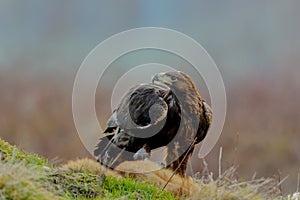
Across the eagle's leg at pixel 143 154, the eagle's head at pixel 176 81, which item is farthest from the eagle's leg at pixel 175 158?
the eagle's head at pixel 176 81

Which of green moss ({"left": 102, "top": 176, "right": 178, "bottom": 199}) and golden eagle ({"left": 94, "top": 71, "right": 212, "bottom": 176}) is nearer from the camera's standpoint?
green moss ({"left": 102, "top": 176, "right": 178, "bottom": 199})

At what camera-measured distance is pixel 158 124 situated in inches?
177

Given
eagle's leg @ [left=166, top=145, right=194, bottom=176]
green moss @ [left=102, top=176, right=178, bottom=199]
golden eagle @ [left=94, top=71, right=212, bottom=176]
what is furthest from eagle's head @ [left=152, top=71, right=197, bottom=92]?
green moss @ [left=102, top=176, right=178, bottom=199]

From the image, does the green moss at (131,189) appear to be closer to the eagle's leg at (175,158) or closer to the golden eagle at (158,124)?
the golden eagle at (158,124)

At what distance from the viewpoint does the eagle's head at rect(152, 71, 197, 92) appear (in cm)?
475

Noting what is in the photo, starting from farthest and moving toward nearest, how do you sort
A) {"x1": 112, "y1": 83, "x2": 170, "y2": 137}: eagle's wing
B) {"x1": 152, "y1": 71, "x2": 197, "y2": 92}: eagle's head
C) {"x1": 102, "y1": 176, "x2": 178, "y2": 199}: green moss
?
1. {"x1": 152, "y1": 71, "x2": 197, "y2": 92}: eagle's head
2. {"x1": 112, "y1": 83, "x2": 170, "y2": 137}: eagle's wing
3. {"x1": 102, "y1": 176, "x2": 178, "y2": 199}: green moss

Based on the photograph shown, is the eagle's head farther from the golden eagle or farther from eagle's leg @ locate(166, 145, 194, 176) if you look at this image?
eagle's leg @ locate(166, 145, 194, 176)

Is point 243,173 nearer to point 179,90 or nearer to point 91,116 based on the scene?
point 91,116

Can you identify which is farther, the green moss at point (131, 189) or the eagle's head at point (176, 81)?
the eagle's head at point (176, 81)

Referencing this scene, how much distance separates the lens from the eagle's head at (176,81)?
187 inches

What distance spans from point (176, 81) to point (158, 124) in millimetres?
476

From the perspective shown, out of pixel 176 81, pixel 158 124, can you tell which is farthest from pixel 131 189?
pixel 176 81

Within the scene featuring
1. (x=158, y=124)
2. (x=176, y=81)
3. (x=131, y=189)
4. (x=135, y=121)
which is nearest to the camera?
(x=131, y=189)

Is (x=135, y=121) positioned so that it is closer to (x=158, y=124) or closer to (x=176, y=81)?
(x=158, y=124)
